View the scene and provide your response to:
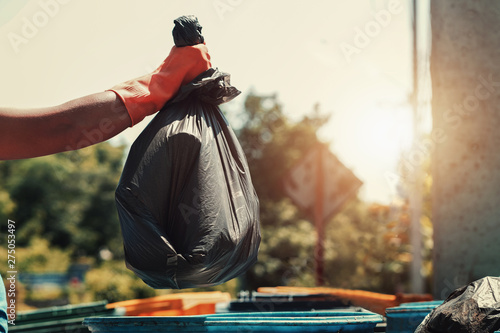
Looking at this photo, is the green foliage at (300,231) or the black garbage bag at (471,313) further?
the green foliage at (300,231)

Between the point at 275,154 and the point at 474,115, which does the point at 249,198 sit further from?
the point at 275,154

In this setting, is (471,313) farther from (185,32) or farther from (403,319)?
(185,32)

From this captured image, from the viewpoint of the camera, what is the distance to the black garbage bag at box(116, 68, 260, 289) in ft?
7.80

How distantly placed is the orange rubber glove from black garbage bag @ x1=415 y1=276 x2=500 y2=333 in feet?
4.84

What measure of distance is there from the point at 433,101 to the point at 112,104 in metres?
3.24

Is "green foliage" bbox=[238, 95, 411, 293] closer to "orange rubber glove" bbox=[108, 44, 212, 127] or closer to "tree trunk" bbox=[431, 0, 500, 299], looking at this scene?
"tree trunk" bbox=[431, 0, 500, 299]

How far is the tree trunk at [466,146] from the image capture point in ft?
15.1

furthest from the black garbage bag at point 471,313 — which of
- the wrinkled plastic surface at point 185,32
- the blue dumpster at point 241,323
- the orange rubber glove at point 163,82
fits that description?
the wrinkled plastic surface at point 185,32

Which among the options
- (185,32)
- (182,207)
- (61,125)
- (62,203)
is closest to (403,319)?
(182,207)

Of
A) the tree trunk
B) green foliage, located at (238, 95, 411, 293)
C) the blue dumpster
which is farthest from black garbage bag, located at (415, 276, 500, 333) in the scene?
green foliage, located at (238, 95, 411, 293)

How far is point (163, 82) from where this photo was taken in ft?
8.27

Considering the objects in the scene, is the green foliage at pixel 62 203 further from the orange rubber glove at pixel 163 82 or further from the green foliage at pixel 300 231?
the orange rubber glove at pixel 163 82

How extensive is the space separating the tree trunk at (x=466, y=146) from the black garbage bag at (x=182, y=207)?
103 inches

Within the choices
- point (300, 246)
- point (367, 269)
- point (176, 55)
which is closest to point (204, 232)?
point (176, 55)
